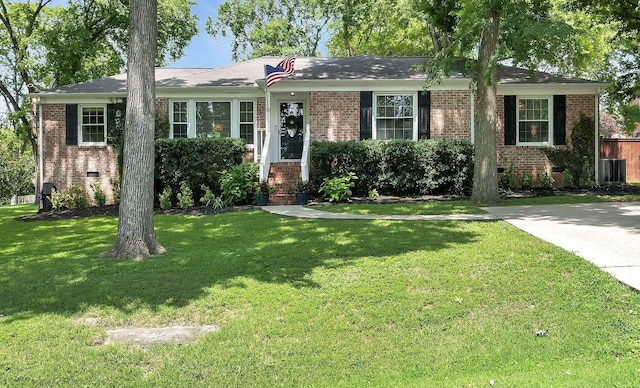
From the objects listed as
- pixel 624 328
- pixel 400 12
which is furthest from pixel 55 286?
pixel 400 12

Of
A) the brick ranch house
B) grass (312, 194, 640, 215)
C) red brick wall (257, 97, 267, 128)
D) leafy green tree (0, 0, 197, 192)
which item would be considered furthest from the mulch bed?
leafy green tree (0, 0, 197, 192)

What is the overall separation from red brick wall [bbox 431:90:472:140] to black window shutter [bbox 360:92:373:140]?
185 cm

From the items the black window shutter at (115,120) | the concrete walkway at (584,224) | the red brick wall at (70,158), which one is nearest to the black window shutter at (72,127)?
the red brick wall at (70,158)

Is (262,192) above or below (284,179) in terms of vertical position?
below

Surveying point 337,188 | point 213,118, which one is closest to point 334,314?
point 337,188

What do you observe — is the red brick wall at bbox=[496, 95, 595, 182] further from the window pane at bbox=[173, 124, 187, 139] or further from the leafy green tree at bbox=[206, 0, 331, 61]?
the leafy green tree at bbox=[206, 0, 331, 61]

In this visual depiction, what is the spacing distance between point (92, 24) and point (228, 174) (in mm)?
15702

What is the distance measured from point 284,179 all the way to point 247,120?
2.64m

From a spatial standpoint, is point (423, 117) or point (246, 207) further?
point (423, 117)

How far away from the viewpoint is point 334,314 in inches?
187

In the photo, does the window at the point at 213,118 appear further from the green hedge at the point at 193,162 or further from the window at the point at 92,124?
the window at the point at 92,124

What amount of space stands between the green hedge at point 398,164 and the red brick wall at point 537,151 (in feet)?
6.57

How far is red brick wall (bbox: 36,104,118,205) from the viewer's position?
15.8 m

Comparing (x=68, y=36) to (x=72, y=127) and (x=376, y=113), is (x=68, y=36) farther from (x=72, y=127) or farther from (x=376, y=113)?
(x=376, y=113)
